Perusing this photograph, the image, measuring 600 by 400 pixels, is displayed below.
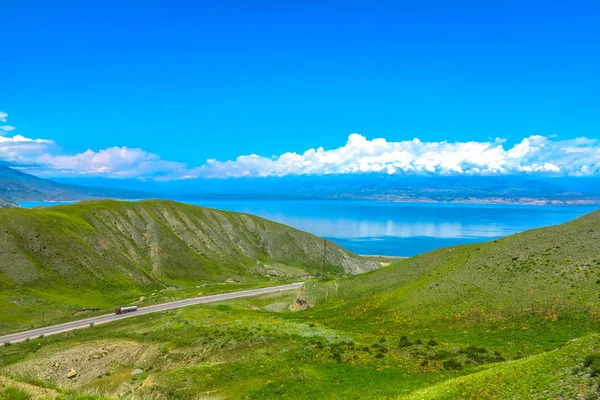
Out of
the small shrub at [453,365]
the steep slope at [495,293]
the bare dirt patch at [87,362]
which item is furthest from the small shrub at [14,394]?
the steep slope at [495,293]

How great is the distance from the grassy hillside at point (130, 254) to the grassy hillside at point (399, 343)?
3435 centimetres

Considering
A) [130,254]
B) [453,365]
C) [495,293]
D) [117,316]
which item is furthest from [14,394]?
[130,254]

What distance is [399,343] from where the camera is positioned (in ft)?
116

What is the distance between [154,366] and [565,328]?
38.6m

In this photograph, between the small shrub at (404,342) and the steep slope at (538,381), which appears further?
the small shrub at (404,342)

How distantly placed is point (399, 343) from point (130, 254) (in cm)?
10549

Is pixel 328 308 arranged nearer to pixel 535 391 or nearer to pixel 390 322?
pixel 390 322

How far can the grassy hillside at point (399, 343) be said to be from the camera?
875 inches

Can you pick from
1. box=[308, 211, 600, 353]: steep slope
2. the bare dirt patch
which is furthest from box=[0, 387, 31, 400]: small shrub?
box=[308, 211, 600, 353]: steep slope

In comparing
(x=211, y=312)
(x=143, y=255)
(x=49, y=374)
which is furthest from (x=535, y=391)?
(x=143, y=255)

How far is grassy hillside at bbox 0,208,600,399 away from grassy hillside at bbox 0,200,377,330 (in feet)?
113

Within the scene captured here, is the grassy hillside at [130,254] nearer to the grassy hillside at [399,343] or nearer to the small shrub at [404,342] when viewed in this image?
the grassy hillside at [399,343]

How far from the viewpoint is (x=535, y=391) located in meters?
18.6

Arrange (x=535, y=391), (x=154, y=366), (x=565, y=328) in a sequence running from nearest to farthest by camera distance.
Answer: (x=535, y=391) < (x=565, y=328) < (x=154, y=366)
